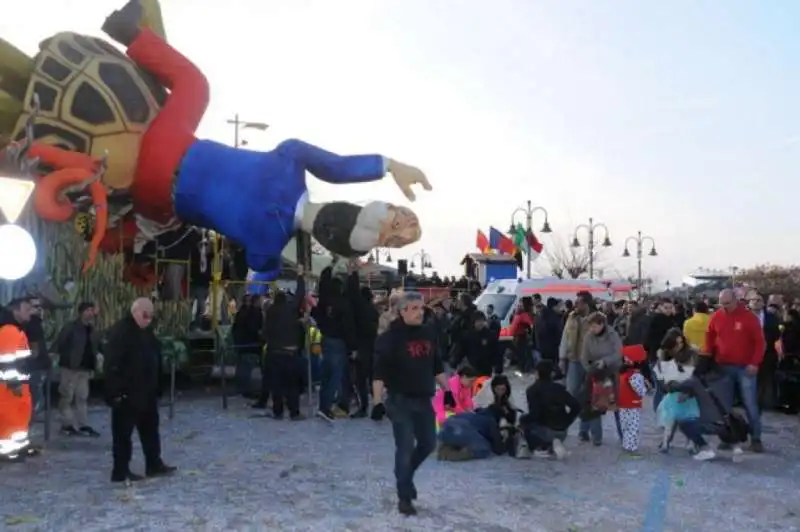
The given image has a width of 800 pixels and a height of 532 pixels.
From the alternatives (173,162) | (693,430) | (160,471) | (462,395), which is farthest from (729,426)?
(173,162)

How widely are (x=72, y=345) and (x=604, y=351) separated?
5.68 m

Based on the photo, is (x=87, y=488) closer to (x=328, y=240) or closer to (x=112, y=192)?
(x=328, y=240)

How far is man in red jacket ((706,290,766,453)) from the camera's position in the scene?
916 cm

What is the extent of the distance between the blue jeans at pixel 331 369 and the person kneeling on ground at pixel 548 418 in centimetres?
320

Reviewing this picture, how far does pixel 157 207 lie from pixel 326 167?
8.56 feet

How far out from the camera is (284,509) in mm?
6703

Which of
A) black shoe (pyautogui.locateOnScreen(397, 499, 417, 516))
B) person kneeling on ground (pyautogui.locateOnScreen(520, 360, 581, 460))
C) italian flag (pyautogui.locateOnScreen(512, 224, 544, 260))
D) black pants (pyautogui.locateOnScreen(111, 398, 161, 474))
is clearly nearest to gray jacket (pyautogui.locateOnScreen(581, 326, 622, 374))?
person kneeling on ground (pyautogui.locateOnScreen(520, 360, 581, 460))

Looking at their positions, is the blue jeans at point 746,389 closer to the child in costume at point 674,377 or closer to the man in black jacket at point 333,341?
the child in costume at point 674,377

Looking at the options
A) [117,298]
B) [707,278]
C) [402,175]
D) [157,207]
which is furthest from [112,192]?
[707,278]

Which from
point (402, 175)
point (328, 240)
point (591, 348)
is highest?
point (402, 175)

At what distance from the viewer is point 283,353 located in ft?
37.8

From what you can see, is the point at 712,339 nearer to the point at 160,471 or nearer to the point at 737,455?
the point at 737,455

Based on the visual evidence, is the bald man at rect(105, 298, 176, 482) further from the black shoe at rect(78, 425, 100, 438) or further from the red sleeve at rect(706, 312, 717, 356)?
the red sleeve at rect(706, 312, 717, 356)

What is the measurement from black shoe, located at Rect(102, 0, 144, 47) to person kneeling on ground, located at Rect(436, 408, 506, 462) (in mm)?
7535
